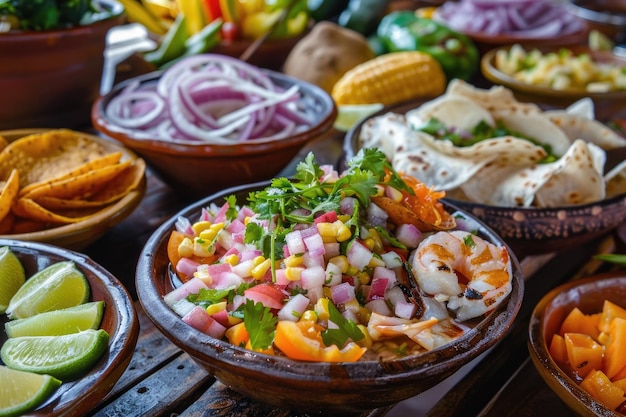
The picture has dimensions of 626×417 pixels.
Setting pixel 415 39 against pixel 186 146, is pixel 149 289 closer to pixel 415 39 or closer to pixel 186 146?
pixel 186 146

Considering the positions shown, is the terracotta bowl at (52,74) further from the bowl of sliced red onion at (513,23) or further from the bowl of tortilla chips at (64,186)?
the bowl of sliced red onion at (513,23)

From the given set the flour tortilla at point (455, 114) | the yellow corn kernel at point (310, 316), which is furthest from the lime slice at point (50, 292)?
the flour tortilla at point (455, 114)

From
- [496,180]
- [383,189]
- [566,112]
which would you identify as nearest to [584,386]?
[383,189]

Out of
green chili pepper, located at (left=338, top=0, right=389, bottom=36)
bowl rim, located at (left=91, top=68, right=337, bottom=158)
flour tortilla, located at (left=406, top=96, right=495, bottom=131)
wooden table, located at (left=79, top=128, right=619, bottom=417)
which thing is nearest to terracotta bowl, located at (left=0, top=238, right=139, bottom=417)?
wooden table, located at (left=79, top=128, right=619, bottom=417)

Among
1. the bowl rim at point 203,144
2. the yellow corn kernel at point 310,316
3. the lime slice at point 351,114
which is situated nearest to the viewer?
the yellow corn kernel at point 310,316

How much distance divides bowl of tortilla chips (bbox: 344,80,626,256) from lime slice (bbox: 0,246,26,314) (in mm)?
1086

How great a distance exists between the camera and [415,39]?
3543mm

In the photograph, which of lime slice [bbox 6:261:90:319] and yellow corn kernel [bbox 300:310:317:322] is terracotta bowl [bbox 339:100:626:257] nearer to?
yellow corn kernel [bbox 300:310:317:322]

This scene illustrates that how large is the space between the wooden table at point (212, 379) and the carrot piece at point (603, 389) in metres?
0.21

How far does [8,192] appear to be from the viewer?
64.5 inches

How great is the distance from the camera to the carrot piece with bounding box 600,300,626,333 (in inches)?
59.9

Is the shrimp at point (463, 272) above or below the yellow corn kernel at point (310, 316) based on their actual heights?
below

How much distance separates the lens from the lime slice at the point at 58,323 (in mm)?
1225

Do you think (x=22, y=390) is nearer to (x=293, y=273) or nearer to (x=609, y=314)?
(x=293, y=273)
